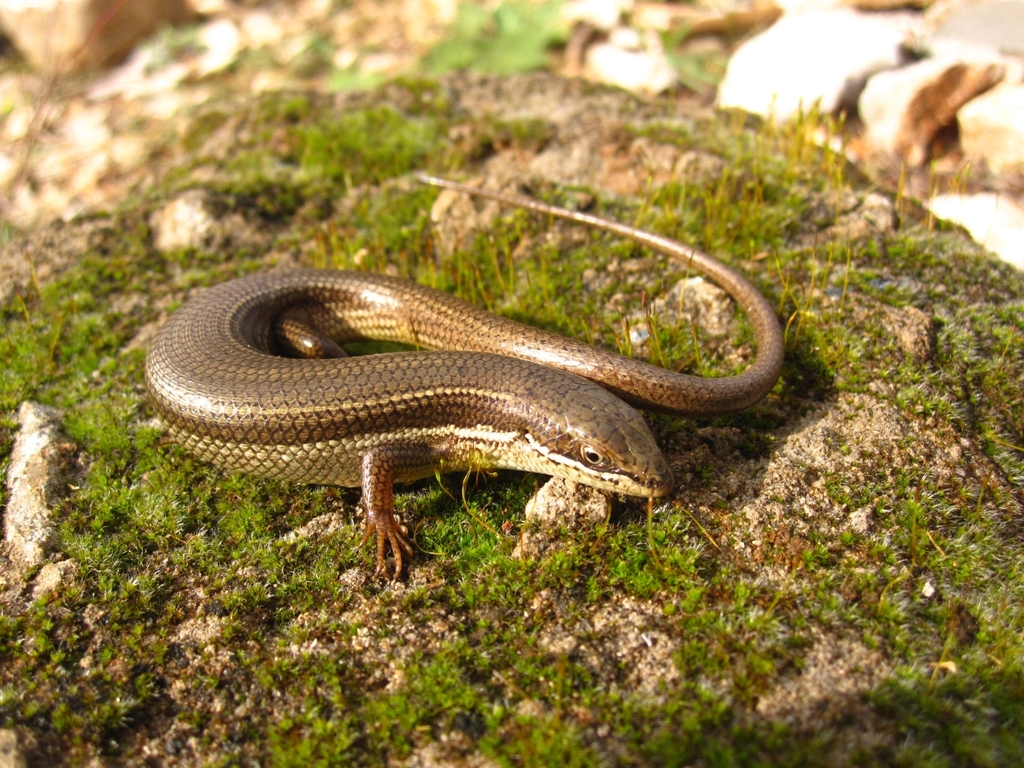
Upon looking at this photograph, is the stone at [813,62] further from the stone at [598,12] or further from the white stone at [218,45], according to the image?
the white stone at [218,45]

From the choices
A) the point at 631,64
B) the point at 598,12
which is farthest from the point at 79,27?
the point at 631,64

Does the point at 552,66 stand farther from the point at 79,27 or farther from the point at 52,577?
the point at 52,577

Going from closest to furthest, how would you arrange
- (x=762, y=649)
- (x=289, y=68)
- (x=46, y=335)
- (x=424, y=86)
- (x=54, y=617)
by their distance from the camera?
(x=762, y=649) < (x=54, y=617) < (x=46, y=335) < (x=424, y=86) < (x=289, y=68)

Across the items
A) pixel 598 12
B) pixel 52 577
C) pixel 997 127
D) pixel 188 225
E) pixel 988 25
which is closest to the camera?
pixel 52 577

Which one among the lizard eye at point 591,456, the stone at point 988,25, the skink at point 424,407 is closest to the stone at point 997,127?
the stone at point 988,25

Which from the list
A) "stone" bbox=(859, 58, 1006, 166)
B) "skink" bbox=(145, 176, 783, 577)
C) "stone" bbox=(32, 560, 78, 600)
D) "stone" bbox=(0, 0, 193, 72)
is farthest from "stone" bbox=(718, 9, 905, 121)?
"stone" bbox=(0, 0, 193, 72)

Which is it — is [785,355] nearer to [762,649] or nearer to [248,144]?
[762,649]

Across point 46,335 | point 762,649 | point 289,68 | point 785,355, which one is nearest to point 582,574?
point 762,649
